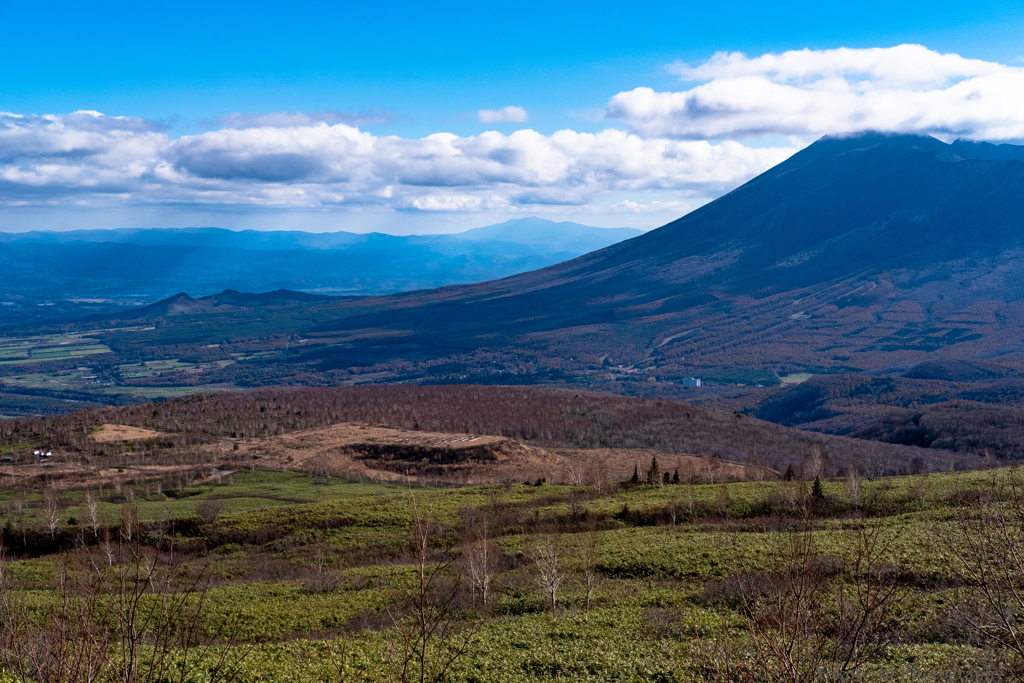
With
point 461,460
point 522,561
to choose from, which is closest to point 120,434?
point 461,460

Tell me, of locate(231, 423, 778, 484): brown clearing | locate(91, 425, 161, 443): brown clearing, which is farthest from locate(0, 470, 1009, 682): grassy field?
locate(91, 425, 161, 443): brown clearing

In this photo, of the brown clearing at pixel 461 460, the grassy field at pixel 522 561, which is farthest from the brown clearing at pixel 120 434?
the grassy field at pixel 522 561

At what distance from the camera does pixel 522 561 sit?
3616 cm

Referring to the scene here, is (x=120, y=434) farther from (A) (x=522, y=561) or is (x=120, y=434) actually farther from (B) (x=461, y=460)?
(A) (x=522, y=561)

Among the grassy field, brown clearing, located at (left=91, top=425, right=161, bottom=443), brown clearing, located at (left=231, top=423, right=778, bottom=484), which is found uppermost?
brown clearing, located at (left=91, top=425, right=161, bottom=443)

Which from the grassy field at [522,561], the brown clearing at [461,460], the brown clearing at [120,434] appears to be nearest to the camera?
the grassy field at [522,561]

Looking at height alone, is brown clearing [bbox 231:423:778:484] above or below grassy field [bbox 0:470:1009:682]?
below

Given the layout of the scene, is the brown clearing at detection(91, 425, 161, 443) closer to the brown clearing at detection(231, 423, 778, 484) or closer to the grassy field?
the brown clearing at detection(231, 423, 778, 484)

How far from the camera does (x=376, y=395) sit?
140000 millimetres

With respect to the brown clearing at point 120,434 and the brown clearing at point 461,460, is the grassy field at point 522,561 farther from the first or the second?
the brown clearing at point 120,434

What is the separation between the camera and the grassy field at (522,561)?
2180 cm

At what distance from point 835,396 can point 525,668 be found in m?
160

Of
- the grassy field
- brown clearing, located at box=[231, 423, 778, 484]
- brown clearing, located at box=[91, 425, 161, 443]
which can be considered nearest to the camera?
the grassy field

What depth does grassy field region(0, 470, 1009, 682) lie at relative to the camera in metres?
21.8
